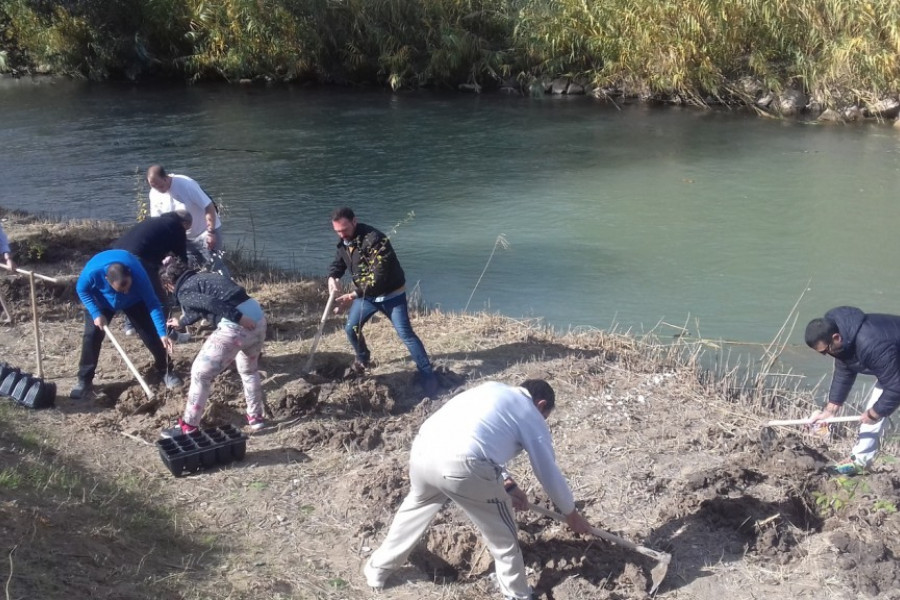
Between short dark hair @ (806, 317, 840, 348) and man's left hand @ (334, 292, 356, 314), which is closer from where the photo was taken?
short dark hair @ (806, 317, 840, 348)

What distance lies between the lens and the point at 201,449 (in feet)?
21.8

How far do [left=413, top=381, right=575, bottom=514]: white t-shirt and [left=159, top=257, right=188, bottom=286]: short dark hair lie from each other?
4.83m

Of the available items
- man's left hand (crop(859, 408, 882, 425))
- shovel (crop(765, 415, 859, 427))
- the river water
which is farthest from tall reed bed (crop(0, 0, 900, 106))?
man's left hand (crop(859, 408, 882, 425))

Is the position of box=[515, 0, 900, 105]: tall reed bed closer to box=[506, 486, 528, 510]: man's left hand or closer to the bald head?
the bald head

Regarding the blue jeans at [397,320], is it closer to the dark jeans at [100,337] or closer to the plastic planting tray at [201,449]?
the plastic planting tray at [201,449]

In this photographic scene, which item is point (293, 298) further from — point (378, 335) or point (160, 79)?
point (160, 79)

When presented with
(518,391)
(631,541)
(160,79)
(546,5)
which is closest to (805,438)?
(631,541)

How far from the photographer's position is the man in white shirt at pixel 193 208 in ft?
29.7

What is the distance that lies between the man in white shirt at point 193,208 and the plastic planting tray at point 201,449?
267cm

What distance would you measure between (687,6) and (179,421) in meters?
20.4

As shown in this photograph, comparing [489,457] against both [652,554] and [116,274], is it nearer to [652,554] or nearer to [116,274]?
[652,554]

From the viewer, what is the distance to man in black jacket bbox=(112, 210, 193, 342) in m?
8.29

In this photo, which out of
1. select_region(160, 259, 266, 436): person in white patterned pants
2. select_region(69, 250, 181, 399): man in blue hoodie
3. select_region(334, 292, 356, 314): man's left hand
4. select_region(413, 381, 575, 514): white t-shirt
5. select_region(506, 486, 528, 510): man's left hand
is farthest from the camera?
select_region(334, 292, 356, 314): man's left hand

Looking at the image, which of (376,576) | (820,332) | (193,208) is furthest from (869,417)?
(193,208)
